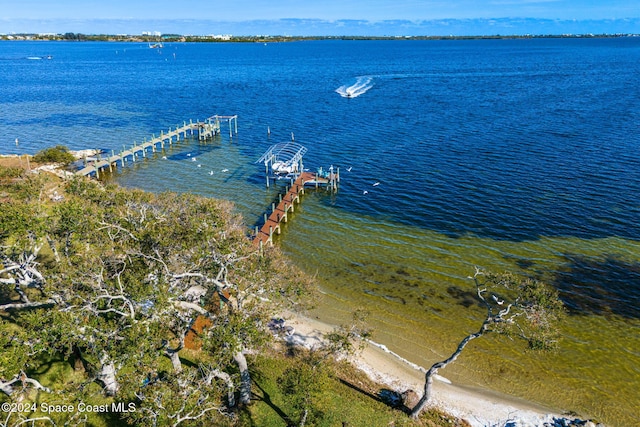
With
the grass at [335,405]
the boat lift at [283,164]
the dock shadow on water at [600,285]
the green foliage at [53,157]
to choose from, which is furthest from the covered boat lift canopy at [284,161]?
the grass at [335,405]

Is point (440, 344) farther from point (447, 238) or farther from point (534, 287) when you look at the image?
point (447, 238)

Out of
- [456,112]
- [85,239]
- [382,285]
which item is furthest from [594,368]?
[456,112]

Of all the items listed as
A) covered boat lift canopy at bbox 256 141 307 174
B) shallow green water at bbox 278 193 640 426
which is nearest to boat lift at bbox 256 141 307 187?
covered boat lift canopy at bbox 256 141 307 174

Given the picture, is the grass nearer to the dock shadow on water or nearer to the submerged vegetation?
the submerged vegetation

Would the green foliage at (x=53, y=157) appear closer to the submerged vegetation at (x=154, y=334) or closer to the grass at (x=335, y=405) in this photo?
the submerged vegetation at (x=154, y=334)

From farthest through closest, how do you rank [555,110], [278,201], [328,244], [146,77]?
[146,77] → [555,110] → [278,201] → [328,244]

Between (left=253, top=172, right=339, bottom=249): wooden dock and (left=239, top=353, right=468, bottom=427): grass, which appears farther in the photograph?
(left=253, top=172, right=339, bottom=249): wooden dock

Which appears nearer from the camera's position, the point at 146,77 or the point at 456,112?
the point at 456,112
